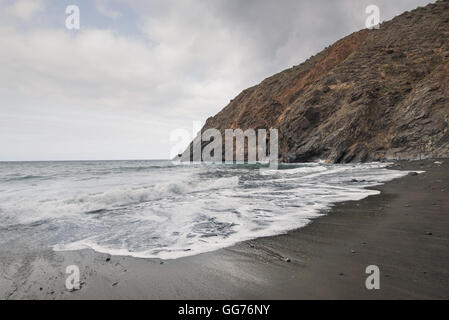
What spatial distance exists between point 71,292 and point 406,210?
19.4ft

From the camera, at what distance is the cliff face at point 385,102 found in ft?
76.4

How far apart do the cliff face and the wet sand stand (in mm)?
23243

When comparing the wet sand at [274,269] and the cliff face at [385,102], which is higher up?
the cliff face at [385,102]

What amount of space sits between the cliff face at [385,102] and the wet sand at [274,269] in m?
23.2

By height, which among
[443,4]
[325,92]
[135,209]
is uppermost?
[443,4]

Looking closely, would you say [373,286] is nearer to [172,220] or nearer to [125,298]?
[125,298]

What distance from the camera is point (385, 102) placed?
2808 centimetres

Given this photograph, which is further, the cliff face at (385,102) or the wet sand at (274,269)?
the cliff face at (385,102)

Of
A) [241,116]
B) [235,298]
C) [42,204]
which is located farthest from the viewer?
[241,116]

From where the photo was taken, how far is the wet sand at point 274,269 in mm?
2188

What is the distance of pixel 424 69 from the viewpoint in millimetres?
28609

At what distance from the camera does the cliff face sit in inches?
917
